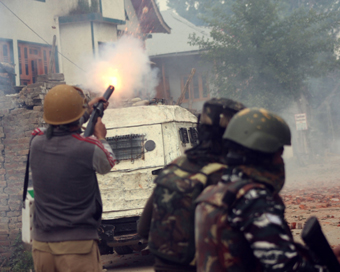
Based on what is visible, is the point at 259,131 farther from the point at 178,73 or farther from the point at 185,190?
the point at 178,73

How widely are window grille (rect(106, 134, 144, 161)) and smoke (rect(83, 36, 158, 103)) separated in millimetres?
6030

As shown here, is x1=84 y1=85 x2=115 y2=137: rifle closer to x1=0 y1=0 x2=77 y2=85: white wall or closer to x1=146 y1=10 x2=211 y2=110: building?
x1=0 y1=0 x2=77 y2=85: white wall

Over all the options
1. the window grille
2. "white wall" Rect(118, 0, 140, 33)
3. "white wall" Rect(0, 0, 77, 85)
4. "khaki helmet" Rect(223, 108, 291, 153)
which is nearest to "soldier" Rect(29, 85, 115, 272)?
"khaki helmet" Rect(223, 108, 291, 153)

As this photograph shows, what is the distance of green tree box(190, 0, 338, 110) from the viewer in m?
19.5

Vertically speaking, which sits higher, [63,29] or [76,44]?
[63,29]

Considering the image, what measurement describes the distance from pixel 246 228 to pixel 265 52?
18.5 metres

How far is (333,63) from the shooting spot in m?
20.6

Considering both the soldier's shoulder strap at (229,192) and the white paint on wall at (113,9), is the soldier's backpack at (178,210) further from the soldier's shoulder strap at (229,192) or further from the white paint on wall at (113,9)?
the white paint on wall at (113,9)

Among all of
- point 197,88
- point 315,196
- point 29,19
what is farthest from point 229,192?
point 197,88

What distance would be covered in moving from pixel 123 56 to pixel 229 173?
51.8 feet

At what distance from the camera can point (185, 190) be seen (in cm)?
216

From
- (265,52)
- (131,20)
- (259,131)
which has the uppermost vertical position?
(131,20)

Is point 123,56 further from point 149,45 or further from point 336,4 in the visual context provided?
point 336,4

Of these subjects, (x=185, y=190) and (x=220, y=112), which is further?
(x=220, y=112)
